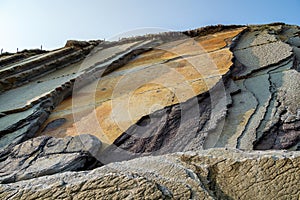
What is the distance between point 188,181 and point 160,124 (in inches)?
52.2

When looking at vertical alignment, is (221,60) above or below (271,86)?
above

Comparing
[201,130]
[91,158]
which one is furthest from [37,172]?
[201,130]

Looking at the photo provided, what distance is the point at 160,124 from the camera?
289cm

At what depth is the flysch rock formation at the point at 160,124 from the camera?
1.58 metres

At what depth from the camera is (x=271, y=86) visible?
3.47 metres

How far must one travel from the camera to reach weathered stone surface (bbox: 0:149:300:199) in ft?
4.90

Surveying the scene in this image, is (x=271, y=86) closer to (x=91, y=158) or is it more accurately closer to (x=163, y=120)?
(x=163, y=120)

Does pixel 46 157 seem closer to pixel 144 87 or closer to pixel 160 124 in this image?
pixel 160 124

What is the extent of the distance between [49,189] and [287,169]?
1.19 metres

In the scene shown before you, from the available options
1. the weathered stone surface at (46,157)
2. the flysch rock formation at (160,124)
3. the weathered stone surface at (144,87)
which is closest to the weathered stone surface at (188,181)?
the flysch rock formation at (160,124)

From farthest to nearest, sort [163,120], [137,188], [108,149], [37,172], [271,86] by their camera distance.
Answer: [271,86], [163,120], [108,149], [37,172], [137,188]

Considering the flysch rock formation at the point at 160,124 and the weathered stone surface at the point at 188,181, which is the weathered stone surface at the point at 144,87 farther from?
the weathered stone surface at the point at 188,181

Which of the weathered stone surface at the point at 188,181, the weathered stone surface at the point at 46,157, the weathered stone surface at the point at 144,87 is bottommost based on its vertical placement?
the weathered stone surface at the point at 46,157

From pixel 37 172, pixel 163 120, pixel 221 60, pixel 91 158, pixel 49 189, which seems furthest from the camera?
pixel 221 60
